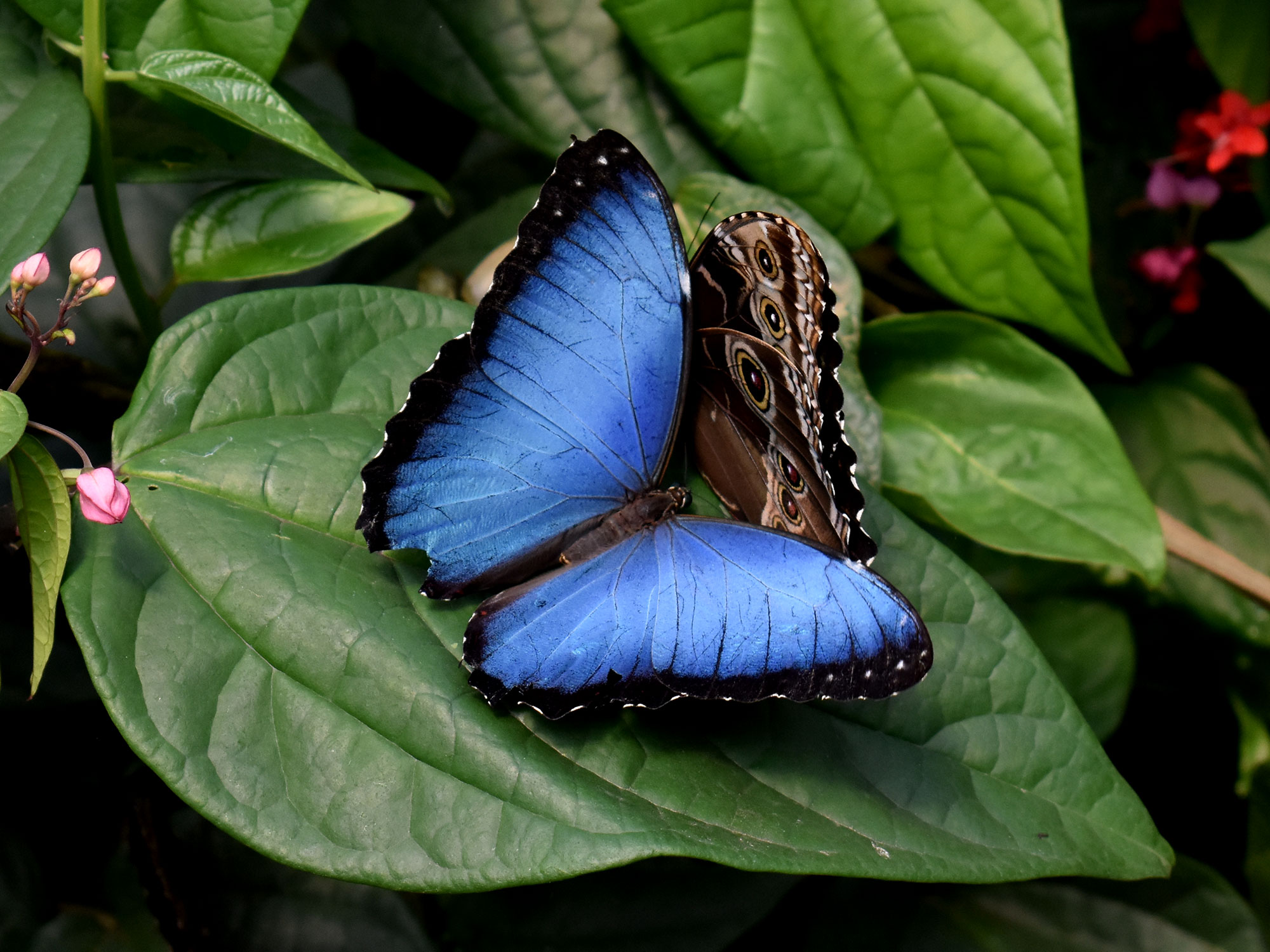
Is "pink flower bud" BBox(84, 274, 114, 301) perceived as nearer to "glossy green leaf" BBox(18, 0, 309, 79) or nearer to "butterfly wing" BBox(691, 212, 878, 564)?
"glossy green leaf" BBox(18, 0, 309, 79)

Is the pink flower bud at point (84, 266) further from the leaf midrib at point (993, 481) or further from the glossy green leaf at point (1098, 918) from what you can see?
the glossy green leaf at point (1098, 918)

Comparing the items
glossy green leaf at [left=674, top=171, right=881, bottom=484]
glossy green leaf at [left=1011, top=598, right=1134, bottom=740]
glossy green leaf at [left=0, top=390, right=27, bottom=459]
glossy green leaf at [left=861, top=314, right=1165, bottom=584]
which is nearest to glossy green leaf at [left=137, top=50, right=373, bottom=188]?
glossy green leaf at [left=0, top=390, right=27, bottom=459]

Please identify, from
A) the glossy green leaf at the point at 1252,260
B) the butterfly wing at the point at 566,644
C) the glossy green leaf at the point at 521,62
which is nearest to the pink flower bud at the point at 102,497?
the butterfly wing at the point at 566,644

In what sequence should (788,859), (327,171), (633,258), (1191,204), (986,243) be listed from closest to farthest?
(788,859) < (633,258) < (327,171) < (986,243) < (1191,204)

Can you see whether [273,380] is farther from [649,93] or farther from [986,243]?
[986,243]

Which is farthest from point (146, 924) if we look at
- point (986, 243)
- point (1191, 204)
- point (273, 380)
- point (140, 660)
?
point (1191, 204)

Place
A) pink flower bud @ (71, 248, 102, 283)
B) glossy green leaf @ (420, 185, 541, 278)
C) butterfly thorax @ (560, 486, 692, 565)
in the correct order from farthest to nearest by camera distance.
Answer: glossy green leaf @ (420, 185, 541, 278) < butterfly thorax @ (560, 486, 692, 565) < pink flower bud @ (71, 248, 102, 283)
